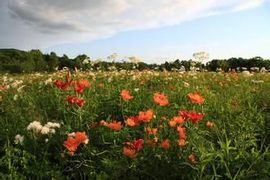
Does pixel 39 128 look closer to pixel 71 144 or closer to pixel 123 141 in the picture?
pixel 71 144

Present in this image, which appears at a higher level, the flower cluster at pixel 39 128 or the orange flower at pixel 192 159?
the flower cluster at pixel 39 128

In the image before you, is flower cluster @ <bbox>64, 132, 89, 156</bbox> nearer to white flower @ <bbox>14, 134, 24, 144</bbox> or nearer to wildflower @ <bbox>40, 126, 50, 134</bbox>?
wildflower @ <bbox>40, 126, 50, 134</bbox>

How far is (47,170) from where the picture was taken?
15.9ft

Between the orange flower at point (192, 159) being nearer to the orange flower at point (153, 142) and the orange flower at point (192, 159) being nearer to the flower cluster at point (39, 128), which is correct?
the orange flower at point (153, 142)

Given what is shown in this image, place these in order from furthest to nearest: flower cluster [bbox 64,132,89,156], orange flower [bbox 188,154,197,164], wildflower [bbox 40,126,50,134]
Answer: wildflower [bbox 40,126,50,134] < flower cluster [bbox 64,132,89,156] < orange flower [bbox 188,154,197,164]

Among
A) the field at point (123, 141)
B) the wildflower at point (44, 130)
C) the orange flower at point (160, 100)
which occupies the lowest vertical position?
the field at point (123, 141)

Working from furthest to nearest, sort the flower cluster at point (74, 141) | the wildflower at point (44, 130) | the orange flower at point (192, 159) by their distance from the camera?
the wildflower at point (44, 130) → the flower cluster at point (74, 141) → the orange flower at point (192, 159)

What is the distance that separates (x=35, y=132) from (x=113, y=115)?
1.39 meters

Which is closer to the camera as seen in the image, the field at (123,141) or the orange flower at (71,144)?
the field at (123,141)

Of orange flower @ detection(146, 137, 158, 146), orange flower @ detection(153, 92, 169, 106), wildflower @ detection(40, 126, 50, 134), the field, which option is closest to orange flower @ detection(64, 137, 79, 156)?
the field

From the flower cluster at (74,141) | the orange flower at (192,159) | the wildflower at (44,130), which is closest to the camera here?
the orange flower at (192,159)

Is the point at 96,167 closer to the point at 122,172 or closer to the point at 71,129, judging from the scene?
the point at 122,172

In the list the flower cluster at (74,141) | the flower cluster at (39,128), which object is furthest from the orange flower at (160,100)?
the flower cluster at (39,128)

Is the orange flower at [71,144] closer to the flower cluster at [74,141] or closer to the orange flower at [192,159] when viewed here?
the flower cluster at [74,141]
